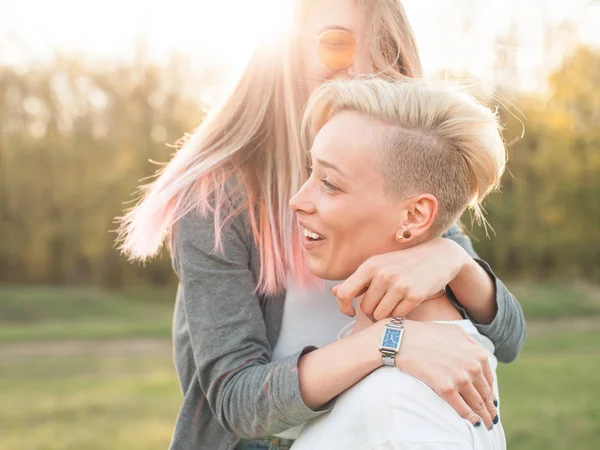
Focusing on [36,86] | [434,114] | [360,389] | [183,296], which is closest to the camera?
[360,389]

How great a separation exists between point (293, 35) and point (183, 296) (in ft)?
2.51

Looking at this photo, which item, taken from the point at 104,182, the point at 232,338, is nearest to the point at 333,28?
the point at 232,338

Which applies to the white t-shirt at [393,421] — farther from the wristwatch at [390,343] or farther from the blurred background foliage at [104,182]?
the blurred background foliage at [104,182]

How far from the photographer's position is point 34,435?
791 cm

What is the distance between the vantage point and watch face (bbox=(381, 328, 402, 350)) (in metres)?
1.62

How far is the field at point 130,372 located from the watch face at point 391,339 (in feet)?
16.8

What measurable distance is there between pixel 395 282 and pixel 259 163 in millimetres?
609

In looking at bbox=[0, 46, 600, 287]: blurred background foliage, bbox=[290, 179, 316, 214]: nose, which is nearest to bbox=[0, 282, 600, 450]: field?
bbox=[0, 46, 600, 287]: blurred background foliage

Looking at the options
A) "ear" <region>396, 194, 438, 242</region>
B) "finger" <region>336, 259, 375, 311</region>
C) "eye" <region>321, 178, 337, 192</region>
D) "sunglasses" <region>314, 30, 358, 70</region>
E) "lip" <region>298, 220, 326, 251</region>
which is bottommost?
"finger" <region>336, 259, 375, 311</region>

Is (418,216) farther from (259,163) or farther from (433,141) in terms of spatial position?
(259,163)

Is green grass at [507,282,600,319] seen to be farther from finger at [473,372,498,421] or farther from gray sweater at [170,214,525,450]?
finger at [473,372,498,421]

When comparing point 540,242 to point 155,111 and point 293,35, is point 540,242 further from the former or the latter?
point 293,35

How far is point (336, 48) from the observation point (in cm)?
205

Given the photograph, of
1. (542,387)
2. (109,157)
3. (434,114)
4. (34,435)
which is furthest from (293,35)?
(109,157)
